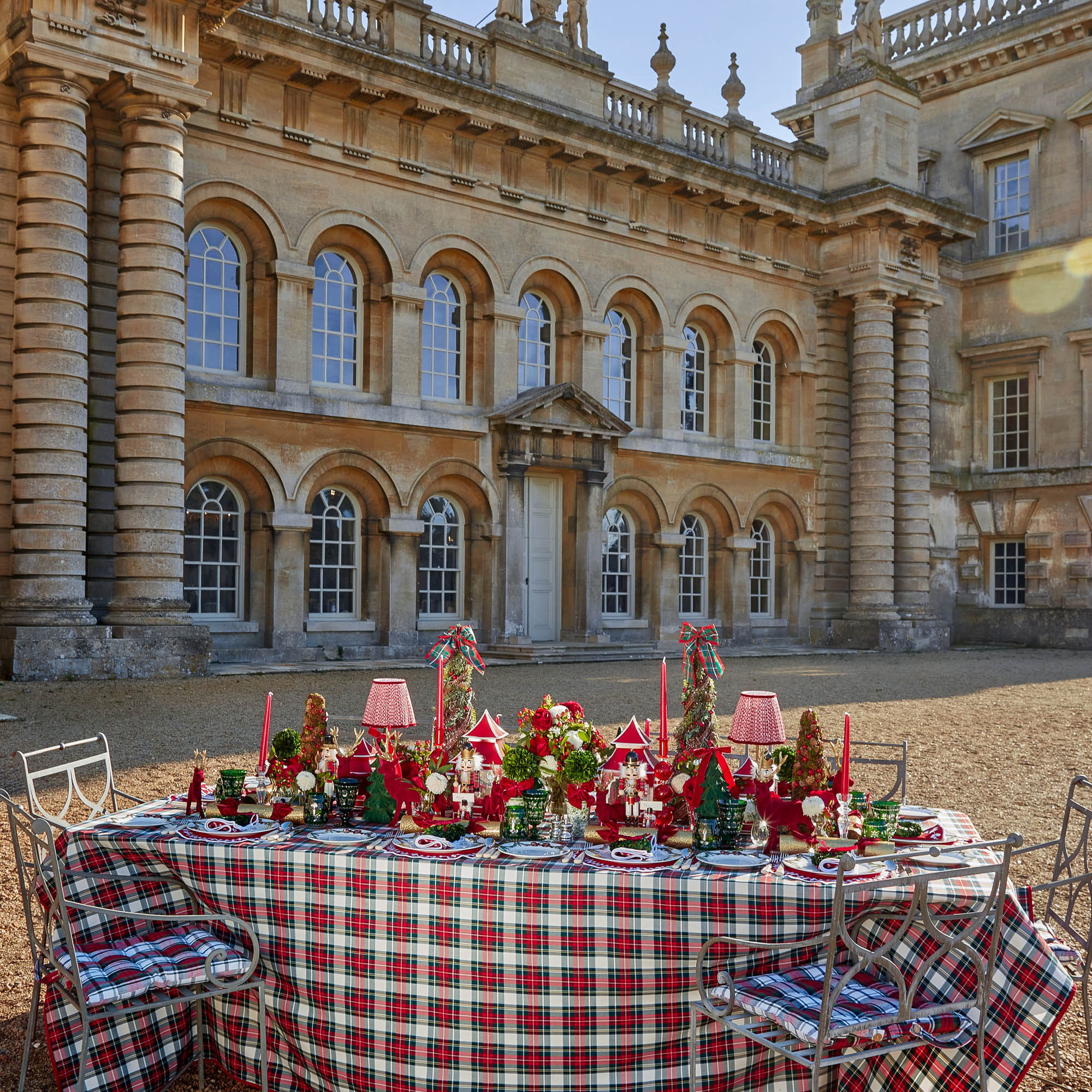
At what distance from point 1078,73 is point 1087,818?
2570cm

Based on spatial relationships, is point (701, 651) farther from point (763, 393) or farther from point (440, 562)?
point (763, 393)

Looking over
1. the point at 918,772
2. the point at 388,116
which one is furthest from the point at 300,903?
the point at 388,116

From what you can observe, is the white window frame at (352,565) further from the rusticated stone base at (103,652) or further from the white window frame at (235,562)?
the rusticated stone base at (103,652)

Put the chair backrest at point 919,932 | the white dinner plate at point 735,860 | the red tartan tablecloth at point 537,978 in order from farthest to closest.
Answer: the white dinner plate at point 735,860 < the red tartan tablecloth at point 537,978 < the chair backrest at point 919,932

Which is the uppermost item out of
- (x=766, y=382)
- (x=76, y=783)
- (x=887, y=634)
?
(x=766, y=382)

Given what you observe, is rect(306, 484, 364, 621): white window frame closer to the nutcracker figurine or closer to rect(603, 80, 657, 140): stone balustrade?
rect(603, 80, 657, 140): stone balustrade

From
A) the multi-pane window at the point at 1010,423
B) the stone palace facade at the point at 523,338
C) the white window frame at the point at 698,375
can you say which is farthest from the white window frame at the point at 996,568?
the white window frame at the point at 698,375

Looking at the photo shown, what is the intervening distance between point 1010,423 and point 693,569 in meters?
9.87

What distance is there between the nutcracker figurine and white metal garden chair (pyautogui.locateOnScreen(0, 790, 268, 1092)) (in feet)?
4.22

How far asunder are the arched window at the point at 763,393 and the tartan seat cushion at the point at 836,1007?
20.4 m

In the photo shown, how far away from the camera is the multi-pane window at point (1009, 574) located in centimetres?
2636

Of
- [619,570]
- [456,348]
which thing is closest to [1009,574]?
[619,570]

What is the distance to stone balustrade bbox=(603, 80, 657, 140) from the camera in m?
20.3

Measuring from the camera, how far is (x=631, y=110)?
67.7 feet
